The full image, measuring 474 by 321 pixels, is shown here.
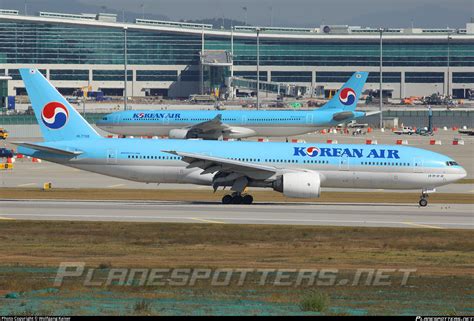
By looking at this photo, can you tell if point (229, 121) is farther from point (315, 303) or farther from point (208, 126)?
point (315, 303)

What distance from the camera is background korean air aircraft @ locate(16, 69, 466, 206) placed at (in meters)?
55.2

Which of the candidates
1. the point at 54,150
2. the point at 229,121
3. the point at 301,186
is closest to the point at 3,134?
the point at 229,121

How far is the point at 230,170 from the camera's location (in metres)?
54.8

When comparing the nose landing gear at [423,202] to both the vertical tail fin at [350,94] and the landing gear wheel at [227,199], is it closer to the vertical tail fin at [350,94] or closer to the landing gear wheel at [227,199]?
the landing gear wheel at [227,199]

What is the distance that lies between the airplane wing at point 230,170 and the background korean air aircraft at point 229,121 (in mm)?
48183

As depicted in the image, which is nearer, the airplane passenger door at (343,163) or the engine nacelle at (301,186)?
the engine nacelle at (301,186)

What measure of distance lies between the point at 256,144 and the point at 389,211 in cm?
923

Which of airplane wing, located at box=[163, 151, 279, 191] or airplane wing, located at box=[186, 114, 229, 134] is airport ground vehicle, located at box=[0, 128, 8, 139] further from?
airplane wing, located at box=[163, 151, 279, 191]

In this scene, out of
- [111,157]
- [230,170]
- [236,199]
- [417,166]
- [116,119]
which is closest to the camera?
[230,170]

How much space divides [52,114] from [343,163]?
647 inches

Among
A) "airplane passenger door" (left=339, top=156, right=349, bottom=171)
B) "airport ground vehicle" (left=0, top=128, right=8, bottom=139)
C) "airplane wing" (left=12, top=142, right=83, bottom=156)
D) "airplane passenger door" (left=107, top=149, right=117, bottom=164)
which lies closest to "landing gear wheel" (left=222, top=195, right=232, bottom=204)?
"airplane passenger door" (left=339, top=156, right=349, bottom=171)

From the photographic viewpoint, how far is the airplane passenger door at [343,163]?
55594 millimetres

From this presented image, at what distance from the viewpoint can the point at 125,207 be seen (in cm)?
5219

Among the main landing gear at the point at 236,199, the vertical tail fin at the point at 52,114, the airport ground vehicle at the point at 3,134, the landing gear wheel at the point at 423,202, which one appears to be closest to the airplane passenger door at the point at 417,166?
the landing gear wheel at the point at 423,202
